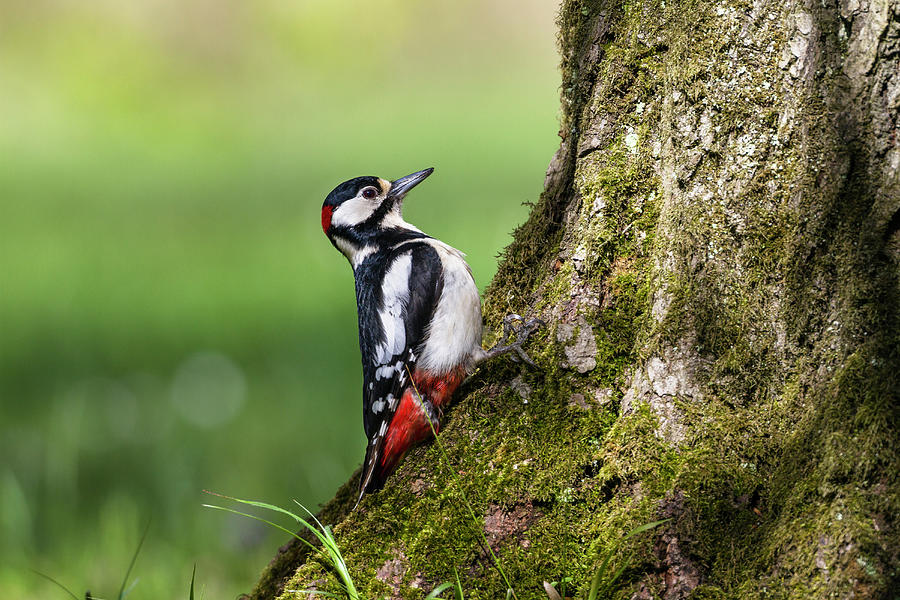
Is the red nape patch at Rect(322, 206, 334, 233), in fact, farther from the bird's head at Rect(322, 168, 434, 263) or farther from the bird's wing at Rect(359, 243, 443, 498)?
the bird's wing at Rect(359, 243, 443, 498)

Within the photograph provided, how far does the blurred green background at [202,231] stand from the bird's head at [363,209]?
3.91 ft

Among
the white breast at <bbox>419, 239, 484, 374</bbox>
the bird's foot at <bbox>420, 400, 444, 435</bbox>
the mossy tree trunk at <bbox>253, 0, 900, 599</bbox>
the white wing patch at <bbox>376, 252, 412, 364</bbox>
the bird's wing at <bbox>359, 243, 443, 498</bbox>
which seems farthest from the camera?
the white wing patch at <bbox>376, 252, 412, 364</bbox>

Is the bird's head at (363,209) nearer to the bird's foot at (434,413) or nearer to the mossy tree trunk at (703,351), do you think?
the bird's foot at (434,413)

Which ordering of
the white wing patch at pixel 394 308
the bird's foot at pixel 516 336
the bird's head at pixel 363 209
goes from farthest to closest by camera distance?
the bird's head at pixel 363 209 → the white wing patch at pixel 394 308 → the bird's foot at pixel 516 336

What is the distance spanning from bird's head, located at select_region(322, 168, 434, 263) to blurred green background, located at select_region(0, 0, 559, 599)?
1190mm

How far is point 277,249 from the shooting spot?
7.42 metres

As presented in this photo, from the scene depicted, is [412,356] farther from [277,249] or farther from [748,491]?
[277,249]

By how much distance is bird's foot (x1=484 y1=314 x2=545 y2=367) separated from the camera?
8.27 ft

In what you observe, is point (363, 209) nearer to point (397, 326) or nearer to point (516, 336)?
point (397, 326)

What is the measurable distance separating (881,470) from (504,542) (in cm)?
94

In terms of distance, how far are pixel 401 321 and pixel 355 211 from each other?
2.52 ft

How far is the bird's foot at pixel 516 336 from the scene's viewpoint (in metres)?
2.52

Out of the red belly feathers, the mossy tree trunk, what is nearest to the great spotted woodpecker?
the red belly feathers

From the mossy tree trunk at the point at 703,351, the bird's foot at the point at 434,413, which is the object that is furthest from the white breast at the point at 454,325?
the mossy tree trunk at the point at 703,351
